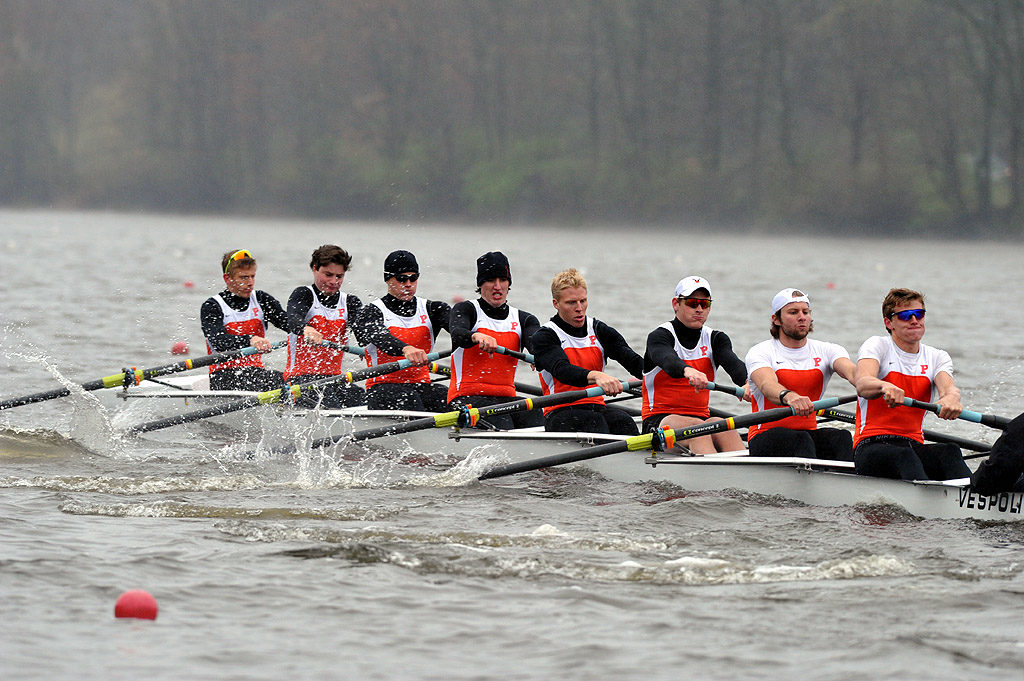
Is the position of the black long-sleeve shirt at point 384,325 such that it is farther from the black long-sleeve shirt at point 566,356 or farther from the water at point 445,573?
the black long-sleeve shirt at point 566,356

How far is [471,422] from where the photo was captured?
985cm

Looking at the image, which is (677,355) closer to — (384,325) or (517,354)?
(517,354)

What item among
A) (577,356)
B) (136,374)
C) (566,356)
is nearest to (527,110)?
(136,374)

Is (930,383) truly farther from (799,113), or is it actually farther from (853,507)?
(799,113)

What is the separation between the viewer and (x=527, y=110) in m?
61.0

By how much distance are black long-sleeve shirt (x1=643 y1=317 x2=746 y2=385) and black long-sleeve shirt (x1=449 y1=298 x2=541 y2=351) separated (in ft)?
3.69

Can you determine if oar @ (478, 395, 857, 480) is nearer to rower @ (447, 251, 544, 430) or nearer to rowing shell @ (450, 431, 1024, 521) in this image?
rowing shell @ (450, 431, 1024, 521)

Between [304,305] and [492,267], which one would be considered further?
[304,305]

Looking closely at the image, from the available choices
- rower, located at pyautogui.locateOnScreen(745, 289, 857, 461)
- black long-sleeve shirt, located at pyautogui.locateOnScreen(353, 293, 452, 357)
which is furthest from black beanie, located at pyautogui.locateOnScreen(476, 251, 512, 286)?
rower, located at pyautogui.locateOnScreen(745, 289, 857, 461)

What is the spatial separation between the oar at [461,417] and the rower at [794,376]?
1353 millimetres

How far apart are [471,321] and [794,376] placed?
8.46ft

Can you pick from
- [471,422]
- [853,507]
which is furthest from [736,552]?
[471,422]

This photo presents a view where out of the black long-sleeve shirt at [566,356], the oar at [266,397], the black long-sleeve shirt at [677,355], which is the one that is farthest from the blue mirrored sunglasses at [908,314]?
the oar at [266,397]

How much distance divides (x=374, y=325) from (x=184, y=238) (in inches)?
1518
